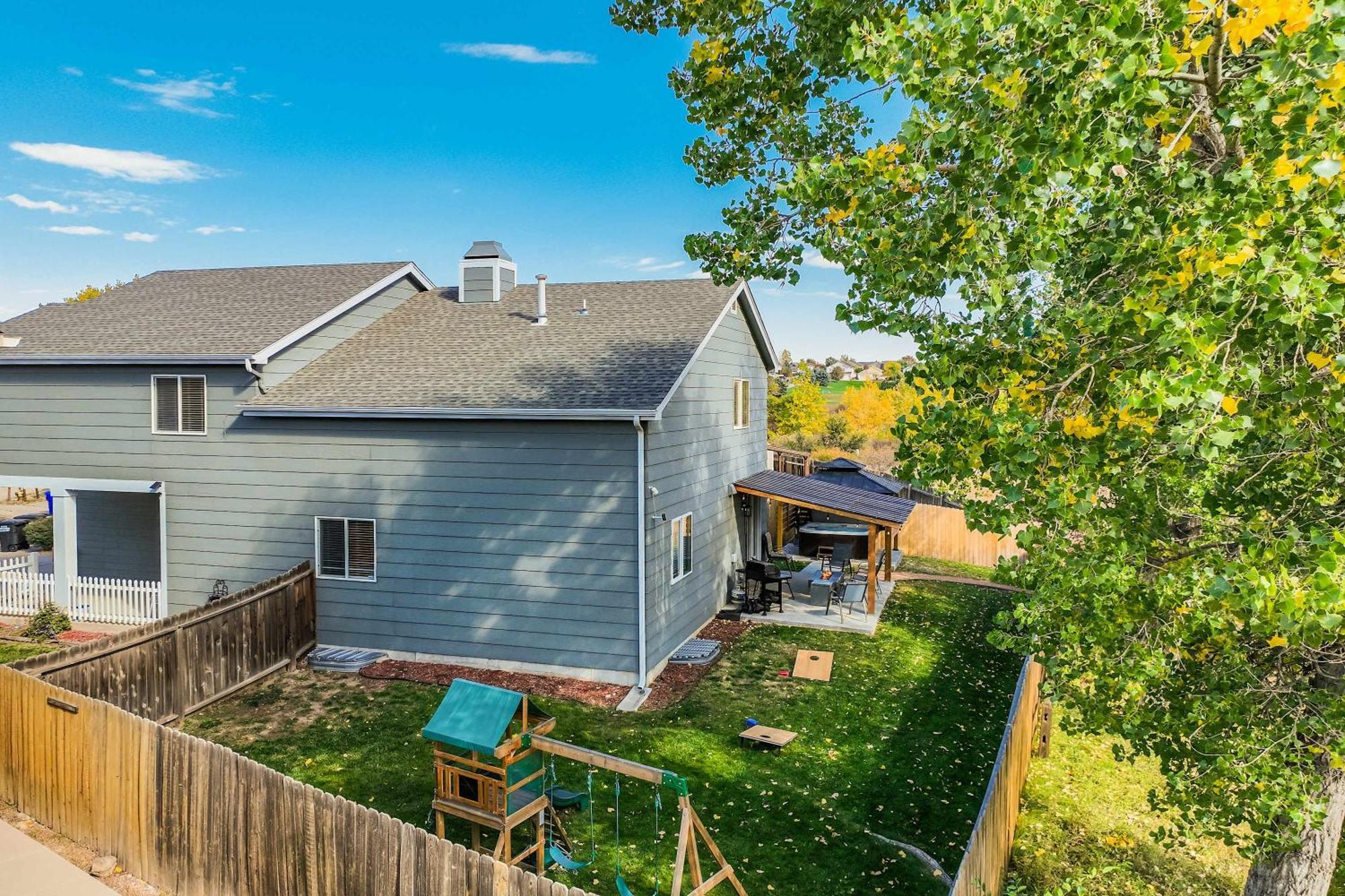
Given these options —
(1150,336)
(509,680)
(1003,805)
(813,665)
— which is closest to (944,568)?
(813,665)

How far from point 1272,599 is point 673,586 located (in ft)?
34.9

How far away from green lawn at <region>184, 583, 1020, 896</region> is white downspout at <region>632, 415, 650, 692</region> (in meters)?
0.84

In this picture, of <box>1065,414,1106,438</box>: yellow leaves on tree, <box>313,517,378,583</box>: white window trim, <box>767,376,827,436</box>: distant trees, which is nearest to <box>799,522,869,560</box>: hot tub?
<box>313,517,378,583</box>: white window trim

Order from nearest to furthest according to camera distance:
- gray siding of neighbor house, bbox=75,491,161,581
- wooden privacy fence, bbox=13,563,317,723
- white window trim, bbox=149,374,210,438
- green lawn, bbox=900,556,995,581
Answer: wooden privacy fence, bbox=13,563,317,723
white window trim, bbox=149,374,210,438
gray siding of neighbor house, bbox=75,491,161,581
green lawn, bbox=900,556,995,581

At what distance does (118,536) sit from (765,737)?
14.3m

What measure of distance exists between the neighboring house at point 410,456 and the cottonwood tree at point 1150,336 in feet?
22.9

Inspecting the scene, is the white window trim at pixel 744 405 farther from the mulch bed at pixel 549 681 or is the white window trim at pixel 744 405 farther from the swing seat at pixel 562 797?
the swing seat at pixel 562 797

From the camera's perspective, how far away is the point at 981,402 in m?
5.70

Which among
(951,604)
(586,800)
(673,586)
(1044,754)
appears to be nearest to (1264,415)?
(586,800)

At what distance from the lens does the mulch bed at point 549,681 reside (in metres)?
12.2

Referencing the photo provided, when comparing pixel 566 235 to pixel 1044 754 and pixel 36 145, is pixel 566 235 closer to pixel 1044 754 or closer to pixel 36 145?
pixel 36 145

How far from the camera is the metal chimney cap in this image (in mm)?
17906

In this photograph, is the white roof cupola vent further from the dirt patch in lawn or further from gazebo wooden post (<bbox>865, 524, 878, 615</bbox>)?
gazebo wooden post (<bbox>865, 524, 878, 615</bbox>)

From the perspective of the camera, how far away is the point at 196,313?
16.7 metres
